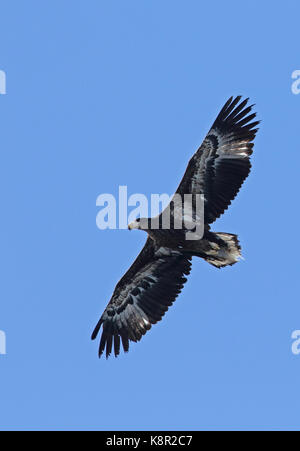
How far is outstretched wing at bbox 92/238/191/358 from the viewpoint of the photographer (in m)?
25.2

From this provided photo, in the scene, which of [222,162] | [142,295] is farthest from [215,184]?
[142,295]

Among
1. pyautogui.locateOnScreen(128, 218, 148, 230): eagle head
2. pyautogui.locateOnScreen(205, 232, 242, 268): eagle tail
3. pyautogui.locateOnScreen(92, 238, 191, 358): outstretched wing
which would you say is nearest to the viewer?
pyautogui.locateOnScreen(205, 232, 242, 268): eagle tail

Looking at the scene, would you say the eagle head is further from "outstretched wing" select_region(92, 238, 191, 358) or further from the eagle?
"outstretched wing" select_region(92, 238, 191, 358)

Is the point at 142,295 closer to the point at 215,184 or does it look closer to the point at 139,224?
the point at 139,224

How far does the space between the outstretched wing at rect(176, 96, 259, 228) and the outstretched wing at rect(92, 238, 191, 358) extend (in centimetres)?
177

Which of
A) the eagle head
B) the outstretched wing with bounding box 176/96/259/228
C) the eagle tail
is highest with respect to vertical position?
the outstretched wing with bounding box 176/96/259/228

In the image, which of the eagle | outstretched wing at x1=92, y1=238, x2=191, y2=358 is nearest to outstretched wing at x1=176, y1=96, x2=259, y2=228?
the eagle

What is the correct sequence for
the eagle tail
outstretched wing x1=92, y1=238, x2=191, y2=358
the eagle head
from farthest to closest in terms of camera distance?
1. outstretched wing x1=92, y1=238, x2=191, y2=358
2. the eagle head
3. the eagle tail

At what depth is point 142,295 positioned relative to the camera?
83.7ft

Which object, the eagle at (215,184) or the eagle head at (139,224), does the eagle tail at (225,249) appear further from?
the eagle head at (139,224)

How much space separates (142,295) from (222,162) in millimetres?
3811
